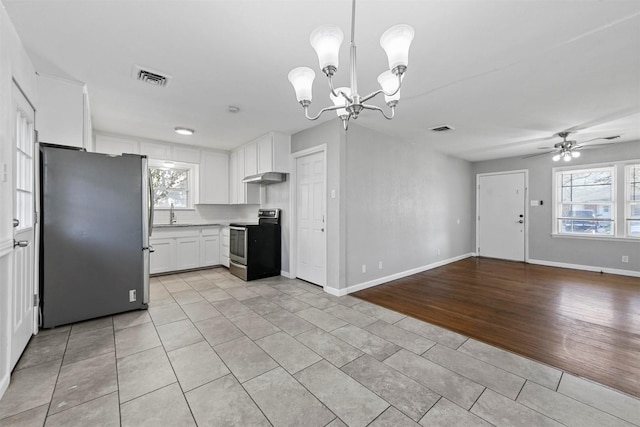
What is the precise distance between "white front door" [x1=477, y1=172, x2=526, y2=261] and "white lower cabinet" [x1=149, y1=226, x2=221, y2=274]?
630 cm

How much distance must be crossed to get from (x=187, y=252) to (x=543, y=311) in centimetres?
548

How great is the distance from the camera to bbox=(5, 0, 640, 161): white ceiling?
1.71 metres

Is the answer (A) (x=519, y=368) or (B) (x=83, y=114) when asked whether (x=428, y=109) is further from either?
(B) (x=83, y=114)

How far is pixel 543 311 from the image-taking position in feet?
10.2

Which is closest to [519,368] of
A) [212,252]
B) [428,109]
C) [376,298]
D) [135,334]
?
[376,298]

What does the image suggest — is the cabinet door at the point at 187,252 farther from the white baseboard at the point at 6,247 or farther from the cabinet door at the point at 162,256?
the white baseboard at the point at 6,247

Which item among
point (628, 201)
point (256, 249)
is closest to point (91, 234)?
point (256, 249)

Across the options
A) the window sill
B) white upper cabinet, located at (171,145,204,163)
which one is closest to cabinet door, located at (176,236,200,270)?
white upper cabinet, located at (171,145,204,163)

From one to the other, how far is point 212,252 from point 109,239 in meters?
2.55

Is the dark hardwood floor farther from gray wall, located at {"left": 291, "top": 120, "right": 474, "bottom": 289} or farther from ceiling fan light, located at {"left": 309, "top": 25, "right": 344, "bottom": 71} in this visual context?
ceiling fan light, located at {"left": 309, "top": 25, "right": 344, "bottom": 71}

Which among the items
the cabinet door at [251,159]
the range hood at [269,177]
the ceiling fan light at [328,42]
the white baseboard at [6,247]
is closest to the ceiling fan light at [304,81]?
the ceiling fan light at [328,42]

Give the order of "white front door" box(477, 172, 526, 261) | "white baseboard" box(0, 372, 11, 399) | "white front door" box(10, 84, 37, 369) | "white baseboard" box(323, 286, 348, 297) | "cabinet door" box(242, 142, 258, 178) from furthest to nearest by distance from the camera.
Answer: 1. "white front door" box(477, 172, 526, 261)
2. "cabinet door" box(242, 142, 258, 178)
3. "white baseboard" box(323, 286, 348, 297)
4. "white front door" box(10, 84, 37, 369)
5. "white baseboard" box(0, 372, 11, 399)

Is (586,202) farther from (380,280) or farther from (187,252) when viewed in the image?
(187,252)

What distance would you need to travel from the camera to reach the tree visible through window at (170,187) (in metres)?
5.23
